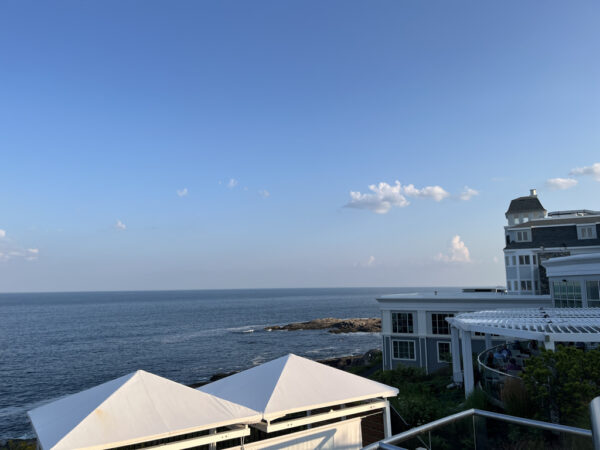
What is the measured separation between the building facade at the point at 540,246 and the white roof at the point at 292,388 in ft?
109

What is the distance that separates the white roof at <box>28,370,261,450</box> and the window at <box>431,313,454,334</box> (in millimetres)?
25156

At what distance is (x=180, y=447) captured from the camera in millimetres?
9047

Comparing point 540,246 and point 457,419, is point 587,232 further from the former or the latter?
point 457,419

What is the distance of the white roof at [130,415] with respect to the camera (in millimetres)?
8242

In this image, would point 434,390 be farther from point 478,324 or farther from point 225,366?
point 225,366

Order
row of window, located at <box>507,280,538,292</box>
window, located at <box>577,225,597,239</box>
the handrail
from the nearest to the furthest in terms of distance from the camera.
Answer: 1. the handrail
2. window, located at <box>577,225,597,239</box>
3. row of window, located at <box>507,280,538,292</box>

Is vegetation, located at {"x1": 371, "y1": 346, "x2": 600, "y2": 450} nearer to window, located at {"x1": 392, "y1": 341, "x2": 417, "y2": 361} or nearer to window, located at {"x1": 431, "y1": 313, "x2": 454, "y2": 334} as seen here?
window, located at {"x1": 431, "y1": 313, "x2": 454, "y2": 334}

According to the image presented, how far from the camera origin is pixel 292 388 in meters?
11.2

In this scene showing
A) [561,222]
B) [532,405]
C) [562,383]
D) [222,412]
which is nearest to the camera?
[222,412]

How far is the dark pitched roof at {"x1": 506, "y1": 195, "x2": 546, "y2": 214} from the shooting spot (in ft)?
A: 176

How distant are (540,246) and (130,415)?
3967 centimetres

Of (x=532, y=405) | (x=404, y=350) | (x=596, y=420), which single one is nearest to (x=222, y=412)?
(x=532, y=405)

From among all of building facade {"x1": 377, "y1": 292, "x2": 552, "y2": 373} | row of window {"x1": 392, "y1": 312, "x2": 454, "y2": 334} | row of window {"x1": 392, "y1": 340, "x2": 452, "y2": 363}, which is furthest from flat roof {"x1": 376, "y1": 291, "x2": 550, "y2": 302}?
row of window {"x1": 392, "y1": 340, "x2": 452, "y2": 363}

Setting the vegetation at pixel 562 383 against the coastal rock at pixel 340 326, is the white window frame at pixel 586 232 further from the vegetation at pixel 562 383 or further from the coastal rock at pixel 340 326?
the coastal rock at pixel 340 326
